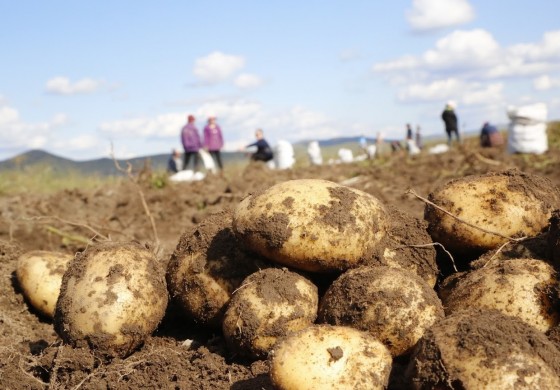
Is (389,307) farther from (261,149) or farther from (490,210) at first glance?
(261,149)

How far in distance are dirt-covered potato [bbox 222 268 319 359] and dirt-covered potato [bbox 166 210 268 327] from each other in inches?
11.1

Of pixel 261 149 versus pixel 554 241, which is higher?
pixel 554 241

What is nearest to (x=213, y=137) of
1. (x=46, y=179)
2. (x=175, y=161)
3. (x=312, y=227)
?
(x=175, y=161)

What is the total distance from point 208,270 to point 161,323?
0.76 m

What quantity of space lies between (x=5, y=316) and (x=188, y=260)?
2.05m

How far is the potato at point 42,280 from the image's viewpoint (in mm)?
5832

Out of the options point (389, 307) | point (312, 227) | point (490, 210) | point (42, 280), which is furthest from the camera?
point (42, 280)

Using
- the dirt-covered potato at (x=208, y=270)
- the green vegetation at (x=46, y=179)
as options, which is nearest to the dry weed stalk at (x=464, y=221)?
the dirt-covered potato at (x=208, y=270)

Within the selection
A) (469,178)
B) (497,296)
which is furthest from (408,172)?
(497,296)

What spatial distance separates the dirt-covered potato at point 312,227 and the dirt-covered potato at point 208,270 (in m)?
0.29

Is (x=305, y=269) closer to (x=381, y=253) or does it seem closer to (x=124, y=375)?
(x=381, y=253)

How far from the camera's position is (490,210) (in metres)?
4.42

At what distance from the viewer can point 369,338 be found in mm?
3424

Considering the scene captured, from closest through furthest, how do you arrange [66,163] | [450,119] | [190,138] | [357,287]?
[357,287] → [190,138] → [66,163] → [450,119]
